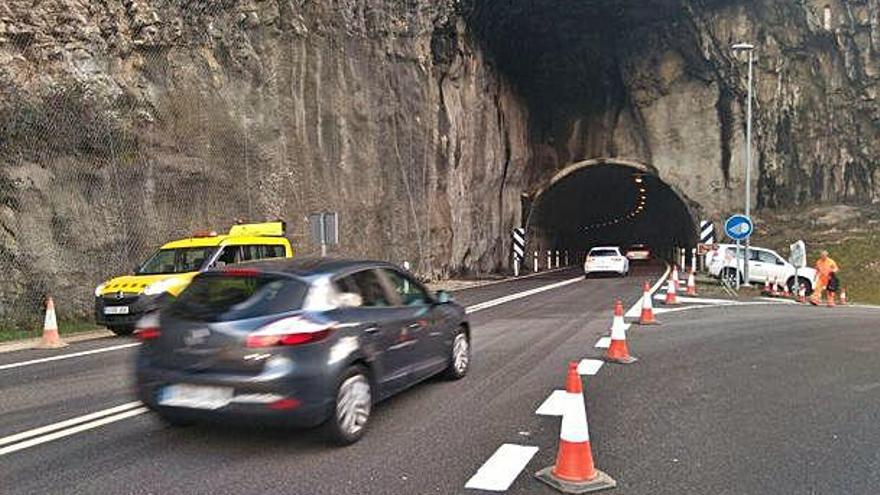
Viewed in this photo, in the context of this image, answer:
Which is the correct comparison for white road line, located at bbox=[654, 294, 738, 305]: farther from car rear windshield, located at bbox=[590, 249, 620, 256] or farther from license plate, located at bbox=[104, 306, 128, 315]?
license plate, located at bbox=[104, 306, 128, 315]

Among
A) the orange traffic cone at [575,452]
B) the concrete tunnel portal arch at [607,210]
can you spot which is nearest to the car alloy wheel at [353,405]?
the orange traffic cone at [575,452]

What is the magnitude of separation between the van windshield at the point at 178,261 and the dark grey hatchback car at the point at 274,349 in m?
6.90

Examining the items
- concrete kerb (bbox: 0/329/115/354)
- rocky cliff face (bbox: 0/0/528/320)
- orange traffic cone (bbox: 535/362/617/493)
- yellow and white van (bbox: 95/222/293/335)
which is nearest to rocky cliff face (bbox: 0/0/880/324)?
rocky cliff face (bbox: 0/0/528/320)

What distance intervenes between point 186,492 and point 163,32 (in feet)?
55.8

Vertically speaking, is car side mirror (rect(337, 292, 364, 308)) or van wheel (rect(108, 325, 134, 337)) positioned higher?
car side mirror (rect(337, 292, 364, 308))

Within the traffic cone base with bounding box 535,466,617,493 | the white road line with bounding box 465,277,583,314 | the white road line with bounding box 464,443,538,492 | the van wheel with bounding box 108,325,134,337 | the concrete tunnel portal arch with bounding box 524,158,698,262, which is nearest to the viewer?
the traffic cone base with bounding box 535,466,617,493

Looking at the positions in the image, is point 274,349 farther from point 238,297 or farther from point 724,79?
point 724,79

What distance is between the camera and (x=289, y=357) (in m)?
5.02

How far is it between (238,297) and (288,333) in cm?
60

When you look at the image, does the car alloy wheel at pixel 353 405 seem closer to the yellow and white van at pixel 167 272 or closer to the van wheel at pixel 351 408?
the van wheel at pixel 351 408

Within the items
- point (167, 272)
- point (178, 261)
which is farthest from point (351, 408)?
point (178, 261)

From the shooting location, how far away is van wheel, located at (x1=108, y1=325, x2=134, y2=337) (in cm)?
1181

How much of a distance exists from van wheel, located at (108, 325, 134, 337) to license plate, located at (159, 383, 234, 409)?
7322 mm

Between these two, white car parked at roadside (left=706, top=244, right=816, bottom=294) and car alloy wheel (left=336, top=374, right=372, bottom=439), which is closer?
car alloy wheel (left=336, top=374, right=372, bottom=439)
